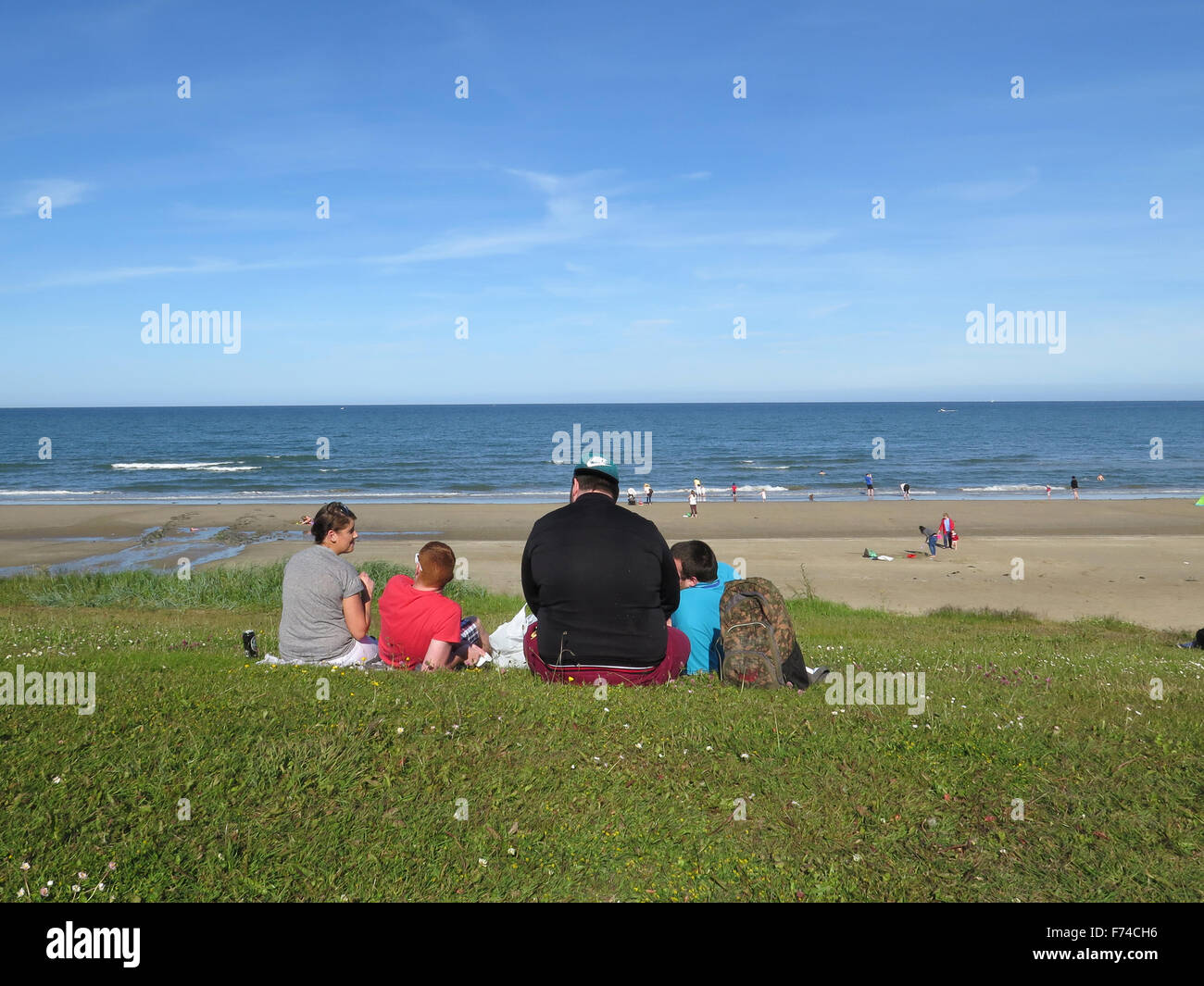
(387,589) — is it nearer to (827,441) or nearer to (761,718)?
(761,718)

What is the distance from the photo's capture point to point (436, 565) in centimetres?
663

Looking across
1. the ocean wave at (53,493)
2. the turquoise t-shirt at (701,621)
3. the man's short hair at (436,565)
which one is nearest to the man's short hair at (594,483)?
the man's short hair at (436,565)

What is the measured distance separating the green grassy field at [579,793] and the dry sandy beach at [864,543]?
13.6 m

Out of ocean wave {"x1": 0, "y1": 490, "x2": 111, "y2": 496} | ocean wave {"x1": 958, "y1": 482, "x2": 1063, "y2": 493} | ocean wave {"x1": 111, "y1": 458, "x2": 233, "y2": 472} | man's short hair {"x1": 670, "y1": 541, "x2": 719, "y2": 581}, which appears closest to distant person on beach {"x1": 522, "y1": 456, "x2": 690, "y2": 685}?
man's short hair {"x1": 670, "y1": 541, "x2": 719, "y2": 581}

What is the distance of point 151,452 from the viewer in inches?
3078

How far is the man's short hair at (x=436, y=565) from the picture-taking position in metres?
6.63

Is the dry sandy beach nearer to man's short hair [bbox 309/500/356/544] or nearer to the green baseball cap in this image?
the green baseball cap

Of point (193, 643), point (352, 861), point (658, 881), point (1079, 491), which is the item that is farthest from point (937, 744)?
point (1079, 491)

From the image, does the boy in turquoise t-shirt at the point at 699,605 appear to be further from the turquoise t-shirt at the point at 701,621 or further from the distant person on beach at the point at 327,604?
the distant person on beach at the point at 327,604

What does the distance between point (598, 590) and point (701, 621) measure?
1.55 metres

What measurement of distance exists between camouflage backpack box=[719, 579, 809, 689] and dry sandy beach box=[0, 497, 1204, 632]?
12847 millimetres

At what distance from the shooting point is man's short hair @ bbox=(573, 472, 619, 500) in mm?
6254

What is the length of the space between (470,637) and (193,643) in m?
3.25

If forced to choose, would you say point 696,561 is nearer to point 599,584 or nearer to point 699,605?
point 699,605
